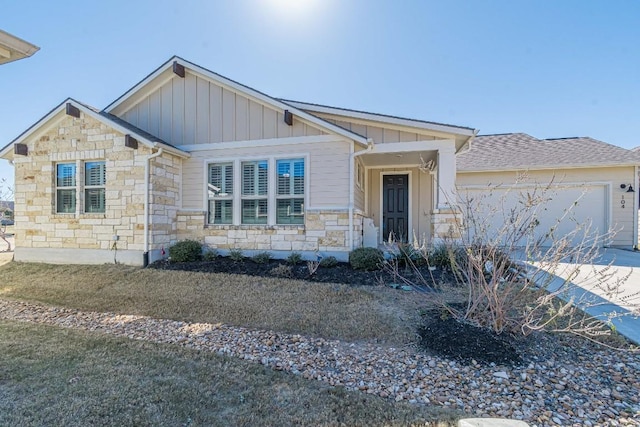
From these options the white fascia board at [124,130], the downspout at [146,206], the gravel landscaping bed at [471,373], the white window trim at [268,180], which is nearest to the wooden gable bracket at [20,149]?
the white fascia board at [124,130]

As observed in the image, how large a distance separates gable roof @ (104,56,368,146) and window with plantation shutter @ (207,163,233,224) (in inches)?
76.4

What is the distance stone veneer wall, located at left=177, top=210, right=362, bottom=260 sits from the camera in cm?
750

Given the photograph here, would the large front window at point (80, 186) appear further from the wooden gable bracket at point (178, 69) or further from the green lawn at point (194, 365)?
the wooden gable bracket at point (178, 69)

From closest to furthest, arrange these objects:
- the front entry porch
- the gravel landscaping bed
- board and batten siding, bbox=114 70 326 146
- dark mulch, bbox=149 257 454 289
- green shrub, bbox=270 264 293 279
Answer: the gravel landscaping bed
dark mulch, bbox=149 257 454 289
green shrub, bbox=270 264 293 279
board and batten siding, bbox=114 70 326 146
the front entry porch

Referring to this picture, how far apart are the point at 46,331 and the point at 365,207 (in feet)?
28.0

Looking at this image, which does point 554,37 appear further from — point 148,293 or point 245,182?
point 148,293

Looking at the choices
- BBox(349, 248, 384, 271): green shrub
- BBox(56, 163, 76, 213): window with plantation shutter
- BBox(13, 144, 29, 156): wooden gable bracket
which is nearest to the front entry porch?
BBox(349, 248, 384, 271): green shrub

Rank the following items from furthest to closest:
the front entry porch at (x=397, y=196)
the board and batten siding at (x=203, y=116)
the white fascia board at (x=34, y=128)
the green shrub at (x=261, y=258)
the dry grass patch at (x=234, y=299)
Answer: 1. the front entry porch at (x=397, y=196)
2. the board and batten siding at (x=203, y=116)
3. the white fascia board at (x=34, y=128)
4. the green shrub at (x=261, y=258)
5. the dry grass patch at (x=234, y=299)

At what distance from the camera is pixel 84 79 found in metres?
9.55

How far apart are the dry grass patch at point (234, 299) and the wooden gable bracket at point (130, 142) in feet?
9.53

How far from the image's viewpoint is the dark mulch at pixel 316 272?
6.17 m

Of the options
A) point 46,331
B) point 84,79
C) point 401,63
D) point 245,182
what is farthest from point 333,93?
point 46,331

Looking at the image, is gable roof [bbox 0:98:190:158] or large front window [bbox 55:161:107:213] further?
large front window [bbox 55:161:107:213]

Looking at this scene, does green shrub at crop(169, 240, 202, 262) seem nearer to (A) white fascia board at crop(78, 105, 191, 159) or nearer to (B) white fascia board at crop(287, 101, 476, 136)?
(A) white fascia board at crop(78, 105, 191, 159)
